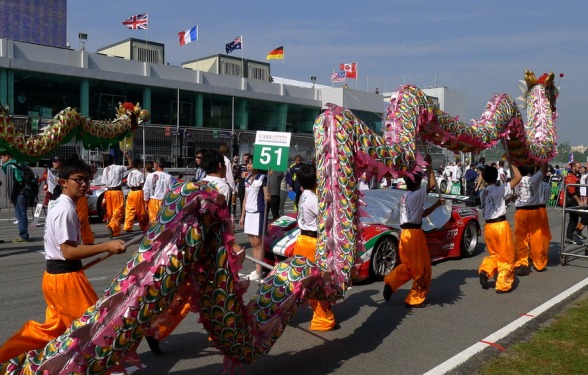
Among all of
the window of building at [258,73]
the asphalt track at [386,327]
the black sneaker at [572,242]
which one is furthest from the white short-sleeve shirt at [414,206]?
the window of building at [258,73]

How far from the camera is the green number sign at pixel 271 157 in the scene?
7.63 m

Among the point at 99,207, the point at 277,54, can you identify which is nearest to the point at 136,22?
the point at 277,54

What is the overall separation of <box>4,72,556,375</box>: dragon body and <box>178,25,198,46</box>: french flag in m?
32.3

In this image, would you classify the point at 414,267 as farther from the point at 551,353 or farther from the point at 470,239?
the point at 470,239

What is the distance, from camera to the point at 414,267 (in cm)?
678

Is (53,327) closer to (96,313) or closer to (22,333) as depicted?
(22,333)

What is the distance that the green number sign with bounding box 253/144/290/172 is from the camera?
25.0 ft

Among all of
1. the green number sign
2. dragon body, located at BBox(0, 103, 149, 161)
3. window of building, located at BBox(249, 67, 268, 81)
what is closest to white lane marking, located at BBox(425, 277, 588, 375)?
the green number sign

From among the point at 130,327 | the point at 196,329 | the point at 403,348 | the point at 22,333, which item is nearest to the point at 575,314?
the point at 403,348

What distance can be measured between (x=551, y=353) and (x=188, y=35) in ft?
115

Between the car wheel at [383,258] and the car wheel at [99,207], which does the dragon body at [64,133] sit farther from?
the car wheel at [383,258]

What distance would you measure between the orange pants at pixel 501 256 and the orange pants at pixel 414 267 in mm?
1372

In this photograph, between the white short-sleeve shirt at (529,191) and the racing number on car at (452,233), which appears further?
the racing number on car at (452,233)

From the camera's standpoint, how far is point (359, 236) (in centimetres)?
529
